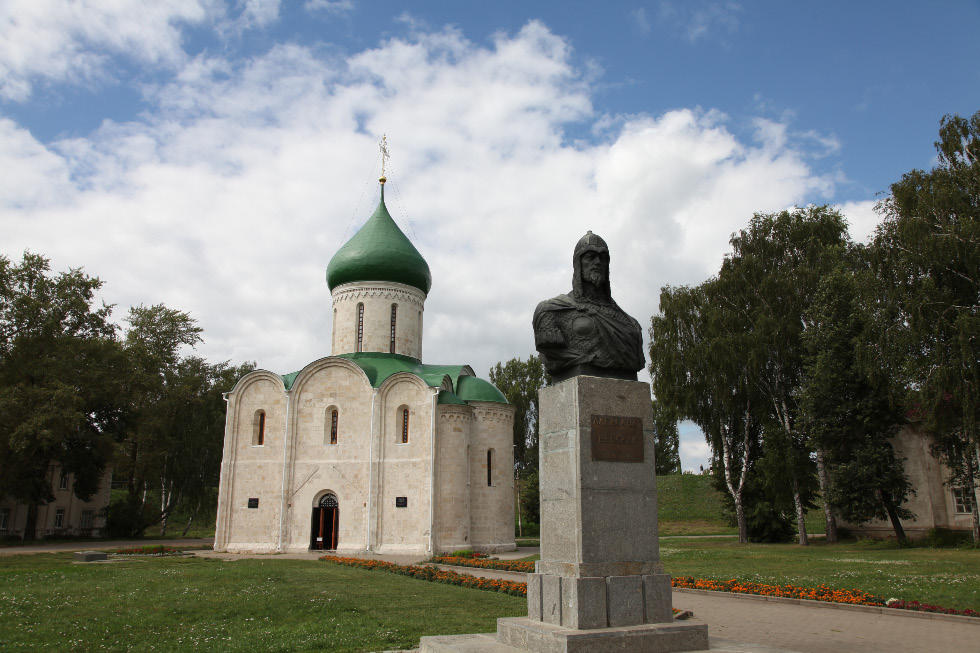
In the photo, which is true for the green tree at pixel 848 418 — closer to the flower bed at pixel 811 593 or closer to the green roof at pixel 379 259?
the flower bed at pixel 811 593

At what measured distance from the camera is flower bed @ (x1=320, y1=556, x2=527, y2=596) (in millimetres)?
12672

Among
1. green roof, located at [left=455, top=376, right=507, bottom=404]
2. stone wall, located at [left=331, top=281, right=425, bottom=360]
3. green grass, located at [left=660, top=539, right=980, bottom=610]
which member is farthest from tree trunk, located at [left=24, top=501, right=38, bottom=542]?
green grass, located at [left=660, top=539, right=980, bottom=610]

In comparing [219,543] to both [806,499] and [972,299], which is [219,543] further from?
[972,299]

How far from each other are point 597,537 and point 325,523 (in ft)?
67.2

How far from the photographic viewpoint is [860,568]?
49.1 feet

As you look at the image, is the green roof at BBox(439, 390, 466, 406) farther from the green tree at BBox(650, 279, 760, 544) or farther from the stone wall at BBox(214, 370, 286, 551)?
the green tree at BBox(650, 279, 760, 544)

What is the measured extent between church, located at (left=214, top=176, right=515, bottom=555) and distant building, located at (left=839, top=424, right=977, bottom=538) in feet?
49.3

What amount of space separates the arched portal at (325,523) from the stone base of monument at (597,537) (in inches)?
756

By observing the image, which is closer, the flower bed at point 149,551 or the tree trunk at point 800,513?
the flower bed at point 149,551

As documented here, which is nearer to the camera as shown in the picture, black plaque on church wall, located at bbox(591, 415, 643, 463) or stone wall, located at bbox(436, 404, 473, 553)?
black plaque on church wall, located at bbox(591, 415, 643, 463)

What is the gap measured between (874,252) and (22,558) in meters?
25.7

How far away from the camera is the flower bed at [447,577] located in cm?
1267

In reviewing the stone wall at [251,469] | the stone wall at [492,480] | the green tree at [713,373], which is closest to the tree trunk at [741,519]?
the green tree at [713,373]

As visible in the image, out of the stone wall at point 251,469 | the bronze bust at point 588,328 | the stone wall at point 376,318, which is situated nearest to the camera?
the bronze bust at point 588,328
